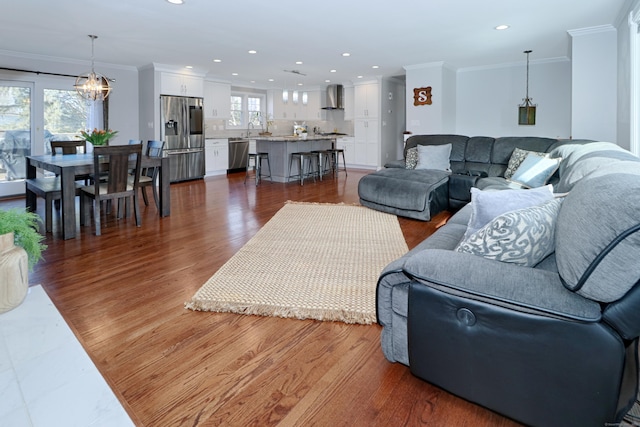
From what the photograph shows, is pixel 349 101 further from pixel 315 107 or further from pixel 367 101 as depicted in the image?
pixel 315 107

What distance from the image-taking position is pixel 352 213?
4.98m

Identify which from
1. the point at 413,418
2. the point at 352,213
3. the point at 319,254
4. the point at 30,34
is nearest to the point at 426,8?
the point at 352,213

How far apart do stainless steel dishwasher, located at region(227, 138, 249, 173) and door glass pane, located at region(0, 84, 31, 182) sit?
162 inches

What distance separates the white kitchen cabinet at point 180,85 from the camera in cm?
782

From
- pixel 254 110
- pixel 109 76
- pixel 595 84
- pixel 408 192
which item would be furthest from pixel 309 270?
pixel 254 110

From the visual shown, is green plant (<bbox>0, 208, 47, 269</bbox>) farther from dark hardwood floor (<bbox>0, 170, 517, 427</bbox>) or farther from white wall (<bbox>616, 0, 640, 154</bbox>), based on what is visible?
white wall (<bbox>616, 0, 640, 154</bbox>)

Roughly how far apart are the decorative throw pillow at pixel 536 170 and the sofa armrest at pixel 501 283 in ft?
9.59

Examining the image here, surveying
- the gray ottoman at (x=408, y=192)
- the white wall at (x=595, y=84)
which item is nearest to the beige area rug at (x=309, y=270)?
the gray ottoman at (x=408, y=192)

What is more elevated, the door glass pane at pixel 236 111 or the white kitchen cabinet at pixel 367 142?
the door glass pane at pixel 236 111

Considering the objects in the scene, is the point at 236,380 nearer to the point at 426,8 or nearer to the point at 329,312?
the point at 329,312

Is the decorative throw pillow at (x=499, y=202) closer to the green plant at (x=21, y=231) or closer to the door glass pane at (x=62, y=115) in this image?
the green plant at (x=21, y=231)

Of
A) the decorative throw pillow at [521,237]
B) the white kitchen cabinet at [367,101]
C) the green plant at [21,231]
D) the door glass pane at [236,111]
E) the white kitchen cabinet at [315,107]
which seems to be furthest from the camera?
the white kitchen cabinet at [315,107]

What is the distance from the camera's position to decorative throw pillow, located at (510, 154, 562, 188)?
12.7 ft

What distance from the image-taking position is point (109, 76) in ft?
25.0
